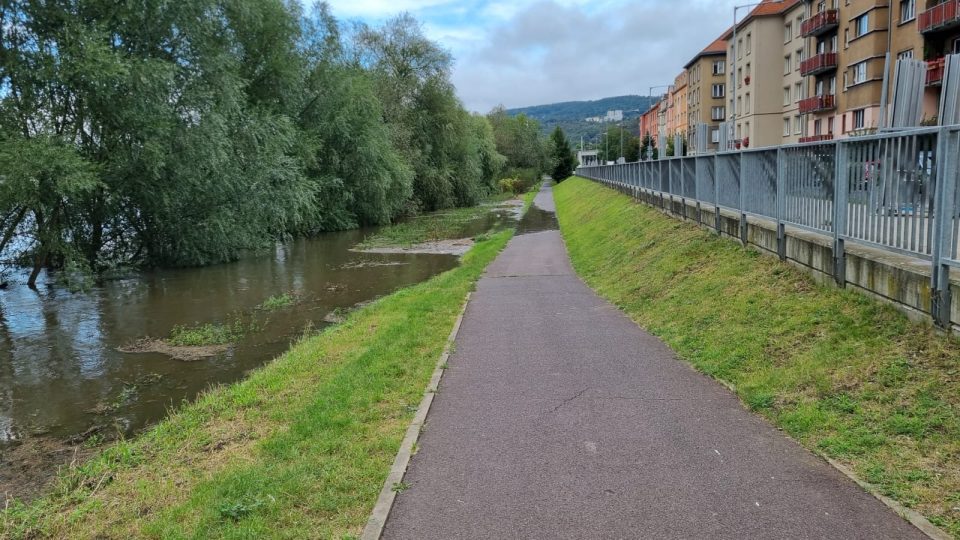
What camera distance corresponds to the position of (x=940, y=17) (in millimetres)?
30047

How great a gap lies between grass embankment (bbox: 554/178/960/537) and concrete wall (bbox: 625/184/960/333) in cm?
12

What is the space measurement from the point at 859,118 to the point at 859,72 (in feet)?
8.76

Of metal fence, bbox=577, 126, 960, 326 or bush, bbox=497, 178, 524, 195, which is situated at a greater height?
metal fence, bbox=577, 126, 960, 326

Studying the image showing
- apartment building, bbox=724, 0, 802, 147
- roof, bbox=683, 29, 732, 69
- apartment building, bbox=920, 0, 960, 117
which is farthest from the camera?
roof, bbox=683, 29, 732, 69

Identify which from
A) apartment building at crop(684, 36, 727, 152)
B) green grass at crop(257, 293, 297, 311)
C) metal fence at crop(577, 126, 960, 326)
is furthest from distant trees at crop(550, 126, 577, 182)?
metal fence at crop(577, 126, 960, 326)

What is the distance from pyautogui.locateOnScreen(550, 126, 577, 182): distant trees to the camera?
121 meters

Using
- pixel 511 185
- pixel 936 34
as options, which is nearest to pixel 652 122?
pixel 511 185

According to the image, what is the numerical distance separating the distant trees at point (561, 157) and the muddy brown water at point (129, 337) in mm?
99262

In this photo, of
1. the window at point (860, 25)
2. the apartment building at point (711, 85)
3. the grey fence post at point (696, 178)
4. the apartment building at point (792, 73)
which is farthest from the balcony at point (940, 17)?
the apartment building at point (711, 85)

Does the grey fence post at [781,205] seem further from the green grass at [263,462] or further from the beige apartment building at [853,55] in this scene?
the beige apartment building at [853,55]

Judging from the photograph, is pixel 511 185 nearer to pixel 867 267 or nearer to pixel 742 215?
A: pixel 742 215

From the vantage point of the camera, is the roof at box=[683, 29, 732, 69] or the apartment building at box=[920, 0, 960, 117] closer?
the apartment building at box=[920, 0, 960, 117]

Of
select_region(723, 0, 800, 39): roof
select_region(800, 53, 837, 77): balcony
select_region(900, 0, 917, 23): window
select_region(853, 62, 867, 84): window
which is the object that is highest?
select_region(723, 0, 800, 39): roof

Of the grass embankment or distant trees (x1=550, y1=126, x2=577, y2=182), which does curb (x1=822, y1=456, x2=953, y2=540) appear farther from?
distant trees (x1=550, y1=126, x2=577, y2=182)
